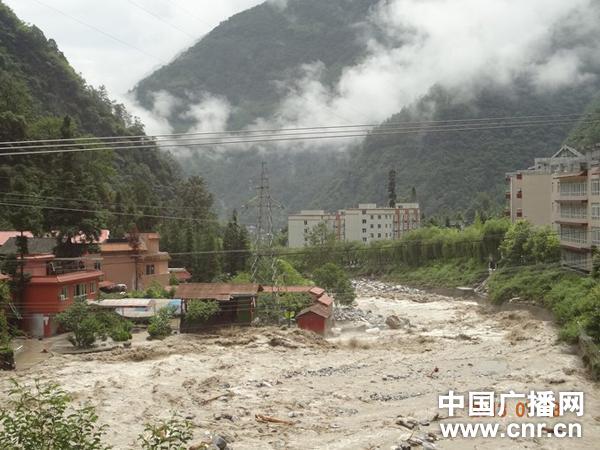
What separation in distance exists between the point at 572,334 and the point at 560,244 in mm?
16512

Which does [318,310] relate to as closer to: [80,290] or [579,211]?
[80,290]

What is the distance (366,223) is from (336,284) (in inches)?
1958

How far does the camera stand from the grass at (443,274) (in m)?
58.9

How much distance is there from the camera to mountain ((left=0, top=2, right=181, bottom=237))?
33938mm

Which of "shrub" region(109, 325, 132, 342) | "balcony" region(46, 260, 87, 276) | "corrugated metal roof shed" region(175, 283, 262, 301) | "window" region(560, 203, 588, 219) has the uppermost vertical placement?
"window" region(560, 203, 588, 219)

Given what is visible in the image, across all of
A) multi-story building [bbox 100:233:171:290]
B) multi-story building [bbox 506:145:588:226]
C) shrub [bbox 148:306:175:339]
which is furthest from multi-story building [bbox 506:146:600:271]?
multi-story building [bbox 100:233:171:290]

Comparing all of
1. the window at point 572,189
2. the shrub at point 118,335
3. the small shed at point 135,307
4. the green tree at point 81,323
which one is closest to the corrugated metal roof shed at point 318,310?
the small shed at point 135,307

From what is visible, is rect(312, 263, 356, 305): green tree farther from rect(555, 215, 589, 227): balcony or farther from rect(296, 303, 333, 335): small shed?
rect(555, 215, 589, 227): balcony

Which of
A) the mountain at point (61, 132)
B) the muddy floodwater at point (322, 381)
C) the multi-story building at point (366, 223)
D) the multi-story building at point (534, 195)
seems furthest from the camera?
the multi-story building at point (366, 223)

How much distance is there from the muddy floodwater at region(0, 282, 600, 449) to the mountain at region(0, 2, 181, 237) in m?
12.1

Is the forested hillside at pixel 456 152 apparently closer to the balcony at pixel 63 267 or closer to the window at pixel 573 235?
the window at pixel 573 235

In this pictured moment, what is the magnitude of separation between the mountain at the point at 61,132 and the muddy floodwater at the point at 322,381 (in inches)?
475

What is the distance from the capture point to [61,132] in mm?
35312

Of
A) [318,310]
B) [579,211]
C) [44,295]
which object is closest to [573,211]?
[579,211]
